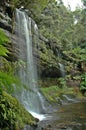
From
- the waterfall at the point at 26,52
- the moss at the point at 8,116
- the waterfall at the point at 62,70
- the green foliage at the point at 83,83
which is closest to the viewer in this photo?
the moss at the point at 8,116

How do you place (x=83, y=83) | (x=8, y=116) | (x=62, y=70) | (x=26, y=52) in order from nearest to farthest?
(x=8, y=116), (x=26, y=52), (x=83, y=83), (x=62, y=70)

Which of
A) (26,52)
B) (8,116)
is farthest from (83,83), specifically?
(8,116)

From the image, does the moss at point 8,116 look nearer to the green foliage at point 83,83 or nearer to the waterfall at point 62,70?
the green foliage at point 83,83

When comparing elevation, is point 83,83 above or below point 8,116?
below

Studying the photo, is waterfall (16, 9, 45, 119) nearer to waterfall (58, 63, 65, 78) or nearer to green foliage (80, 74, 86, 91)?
waterfall (58, 63, 65, 78)

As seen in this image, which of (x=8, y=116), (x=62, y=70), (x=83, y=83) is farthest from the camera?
(x=62, y=70)

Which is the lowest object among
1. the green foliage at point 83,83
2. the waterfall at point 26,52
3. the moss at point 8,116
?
the green foliage at point 83,83

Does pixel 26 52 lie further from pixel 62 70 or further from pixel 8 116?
pixel 8 116

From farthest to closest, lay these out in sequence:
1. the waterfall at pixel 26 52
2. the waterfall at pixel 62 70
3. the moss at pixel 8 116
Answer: the waterfall at pixel 62 70 < the waterfall at pixel 26 52 < the moss at pixel 8 116

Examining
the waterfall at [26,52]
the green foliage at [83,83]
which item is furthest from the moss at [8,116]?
the green foliage at [83,83]

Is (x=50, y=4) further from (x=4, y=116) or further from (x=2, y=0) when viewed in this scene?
(x=4, y=116)

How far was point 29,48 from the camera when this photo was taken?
18328 millimetres

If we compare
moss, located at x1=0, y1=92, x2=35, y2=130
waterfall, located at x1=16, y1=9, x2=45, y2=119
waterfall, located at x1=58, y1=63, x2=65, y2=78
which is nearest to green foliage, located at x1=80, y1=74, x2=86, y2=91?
waterfall, located at x1=58, y1=63, x2=65, y2=78

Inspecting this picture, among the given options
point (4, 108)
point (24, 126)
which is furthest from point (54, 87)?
point (4, 108)
